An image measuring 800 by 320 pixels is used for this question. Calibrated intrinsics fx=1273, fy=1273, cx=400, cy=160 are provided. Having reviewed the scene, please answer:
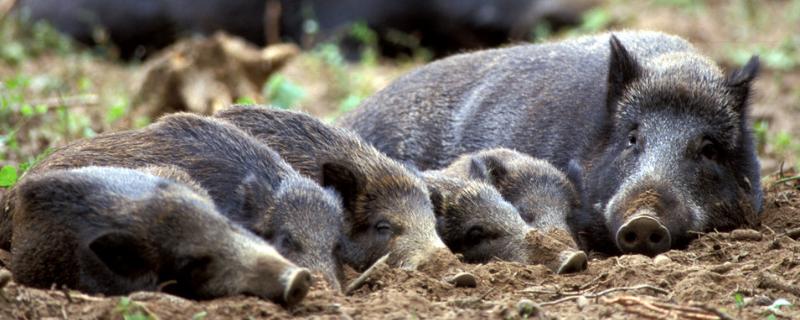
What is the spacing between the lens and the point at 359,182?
19.5 ft

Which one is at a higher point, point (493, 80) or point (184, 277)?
point (493, 80)

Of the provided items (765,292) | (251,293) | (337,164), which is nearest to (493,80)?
(337,164)

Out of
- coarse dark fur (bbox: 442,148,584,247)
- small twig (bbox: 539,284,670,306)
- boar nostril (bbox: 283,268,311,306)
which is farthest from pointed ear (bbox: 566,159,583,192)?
boar nostril (bbox: 283,268,311,306)

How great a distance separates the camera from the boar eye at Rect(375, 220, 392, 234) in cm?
577

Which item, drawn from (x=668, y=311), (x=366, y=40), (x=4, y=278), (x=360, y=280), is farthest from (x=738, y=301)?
(x=366, y=40)

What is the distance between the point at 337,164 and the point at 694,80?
207 centimetres

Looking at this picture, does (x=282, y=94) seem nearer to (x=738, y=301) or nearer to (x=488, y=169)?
(x=488, y=169)

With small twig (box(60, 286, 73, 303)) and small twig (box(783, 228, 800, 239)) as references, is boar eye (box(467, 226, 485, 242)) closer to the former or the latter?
small twig (box(783, 228, 800, 239))

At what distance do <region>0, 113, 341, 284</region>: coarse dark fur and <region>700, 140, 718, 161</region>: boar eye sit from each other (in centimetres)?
214

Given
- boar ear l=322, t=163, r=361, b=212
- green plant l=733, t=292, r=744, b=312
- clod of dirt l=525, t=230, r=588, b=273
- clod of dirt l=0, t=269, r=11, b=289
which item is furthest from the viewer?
boar ear l=322, t=163, r=361, b=212

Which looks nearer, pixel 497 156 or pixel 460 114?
pixel 497 156

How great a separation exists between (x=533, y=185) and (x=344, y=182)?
1105mm

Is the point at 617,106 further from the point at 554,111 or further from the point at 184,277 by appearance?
the point at 184,277

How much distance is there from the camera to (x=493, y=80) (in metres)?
8.30
